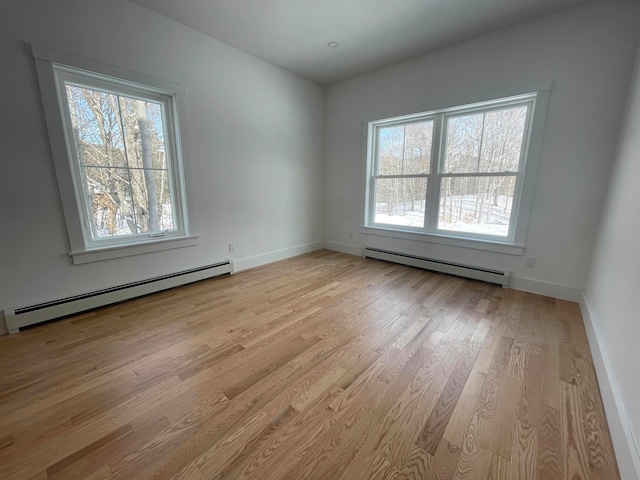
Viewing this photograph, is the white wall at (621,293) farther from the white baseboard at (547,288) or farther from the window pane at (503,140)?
the window pane at (503,140)

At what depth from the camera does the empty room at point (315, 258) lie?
4.03 ft

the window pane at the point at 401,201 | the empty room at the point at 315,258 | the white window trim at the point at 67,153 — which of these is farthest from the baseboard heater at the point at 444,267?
the white window trim at the point at 67,153

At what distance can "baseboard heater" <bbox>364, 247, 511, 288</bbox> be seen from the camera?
3.03 meters

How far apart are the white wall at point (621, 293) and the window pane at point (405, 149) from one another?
180 cm

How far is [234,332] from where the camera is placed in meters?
2.08

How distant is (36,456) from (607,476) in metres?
2.41

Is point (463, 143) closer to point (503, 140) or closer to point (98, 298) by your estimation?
point (503, 140)

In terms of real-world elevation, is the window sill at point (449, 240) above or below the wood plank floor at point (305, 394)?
above

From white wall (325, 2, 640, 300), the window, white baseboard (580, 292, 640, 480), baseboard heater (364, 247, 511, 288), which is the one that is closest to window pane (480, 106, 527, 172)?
the window

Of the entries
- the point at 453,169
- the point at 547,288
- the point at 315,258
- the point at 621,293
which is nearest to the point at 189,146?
the point at 315,258

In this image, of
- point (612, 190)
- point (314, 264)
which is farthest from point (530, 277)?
point (314, 264)

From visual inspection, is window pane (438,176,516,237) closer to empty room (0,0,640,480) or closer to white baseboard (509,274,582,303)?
empty room (0,0,640,480)

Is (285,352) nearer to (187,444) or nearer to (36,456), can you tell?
(187,444)

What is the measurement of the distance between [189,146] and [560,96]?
3.83m
